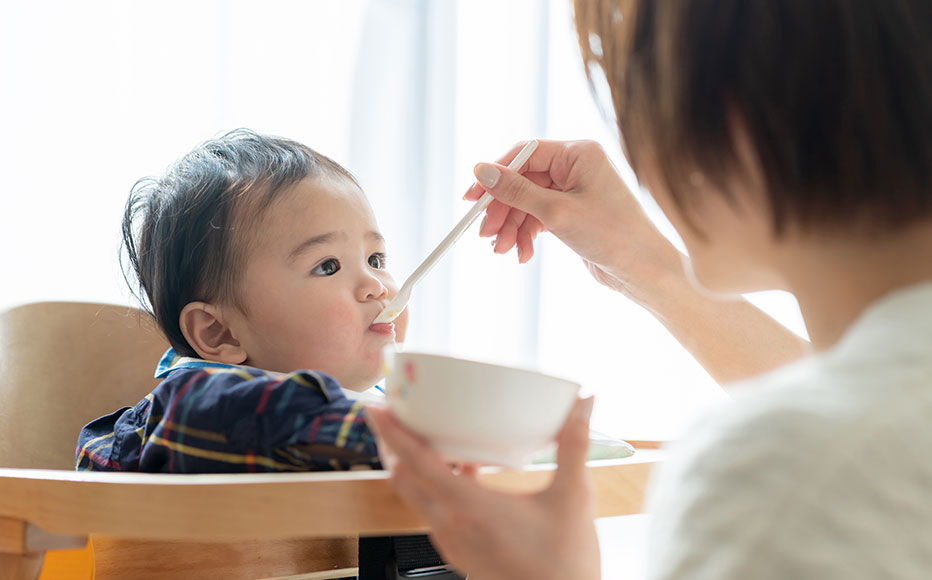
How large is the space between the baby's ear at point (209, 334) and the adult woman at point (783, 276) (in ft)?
1.69

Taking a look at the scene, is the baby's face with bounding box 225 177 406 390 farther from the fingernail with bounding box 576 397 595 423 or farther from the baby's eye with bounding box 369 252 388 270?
the fingernail with bounding box 576 397 595 423

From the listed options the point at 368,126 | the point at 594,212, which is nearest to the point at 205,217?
the point at 594,212

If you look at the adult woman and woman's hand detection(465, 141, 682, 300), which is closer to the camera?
the adult woman

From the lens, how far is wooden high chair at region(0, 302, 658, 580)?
0.50 meters

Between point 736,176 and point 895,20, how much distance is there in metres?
0.11

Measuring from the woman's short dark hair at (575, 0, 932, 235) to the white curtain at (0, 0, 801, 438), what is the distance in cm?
98

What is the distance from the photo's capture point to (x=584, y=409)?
51cm

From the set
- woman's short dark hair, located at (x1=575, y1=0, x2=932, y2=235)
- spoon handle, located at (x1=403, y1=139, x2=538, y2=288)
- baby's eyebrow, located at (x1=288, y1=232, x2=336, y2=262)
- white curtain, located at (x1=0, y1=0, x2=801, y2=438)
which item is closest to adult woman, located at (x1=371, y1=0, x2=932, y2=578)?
woman's short dark hair, located at (x1=575, y1=0, x2=932, y2=235)

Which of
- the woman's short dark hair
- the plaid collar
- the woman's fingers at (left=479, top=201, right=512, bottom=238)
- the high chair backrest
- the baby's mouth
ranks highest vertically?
the woman's short dark hair

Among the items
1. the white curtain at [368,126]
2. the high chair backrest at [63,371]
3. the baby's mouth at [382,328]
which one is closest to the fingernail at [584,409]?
the baby's mouth at [382,328]

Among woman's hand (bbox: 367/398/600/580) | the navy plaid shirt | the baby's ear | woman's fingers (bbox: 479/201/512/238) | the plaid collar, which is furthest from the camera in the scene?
woman's fingers (bbox: 479/201/512/238)

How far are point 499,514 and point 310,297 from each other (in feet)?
1.70

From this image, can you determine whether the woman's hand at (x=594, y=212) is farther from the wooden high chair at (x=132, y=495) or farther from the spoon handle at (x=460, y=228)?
the wooden high chair at (x=132, y=495)

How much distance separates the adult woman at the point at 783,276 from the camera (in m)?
0.35
